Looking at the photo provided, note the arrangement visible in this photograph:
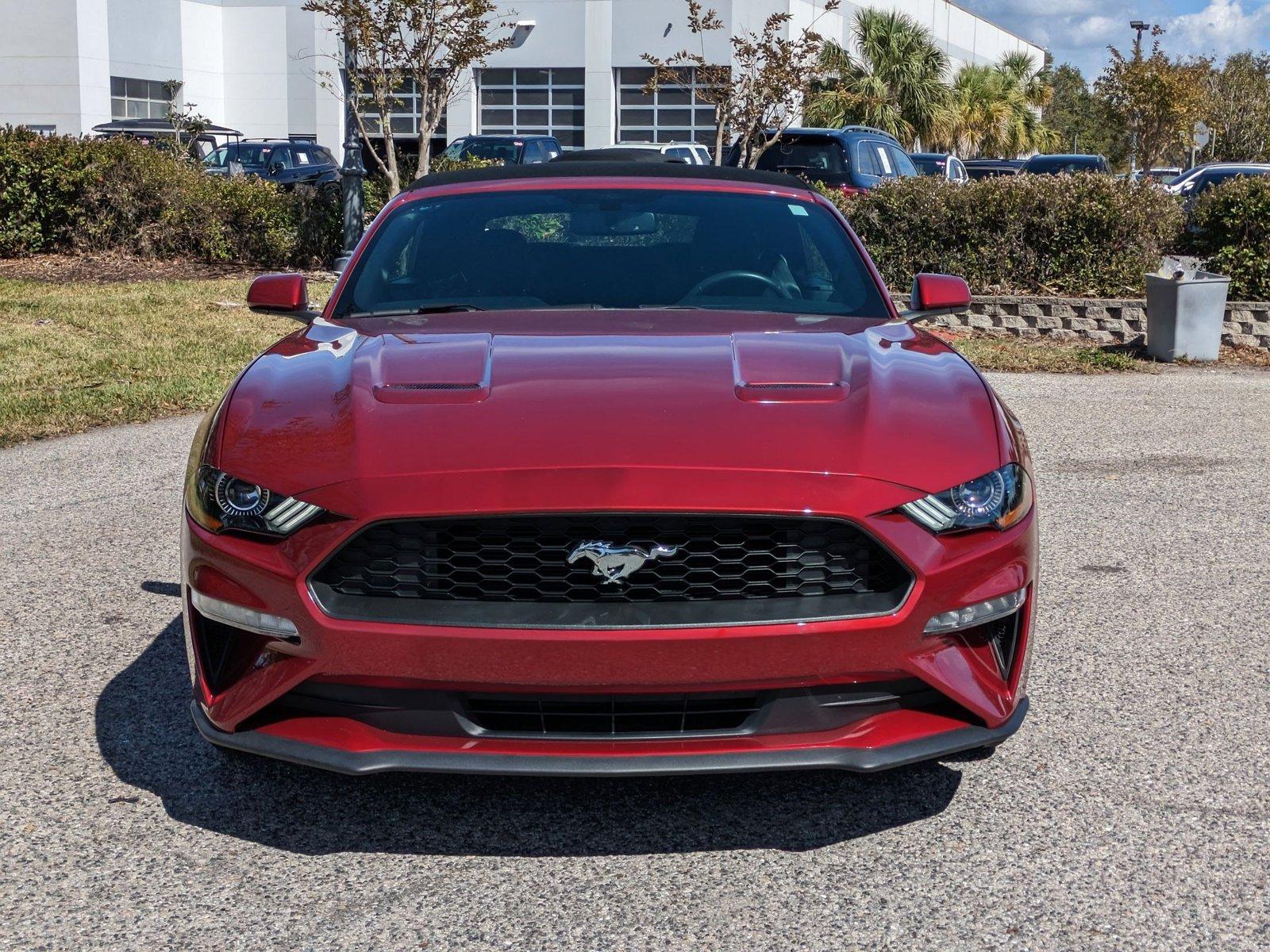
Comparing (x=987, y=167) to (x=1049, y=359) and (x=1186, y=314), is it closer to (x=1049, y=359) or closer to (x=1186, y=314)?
(x=1186, y=314)

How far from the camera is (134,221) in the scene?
17.1 meters

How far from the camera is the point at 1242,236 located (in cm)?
1330

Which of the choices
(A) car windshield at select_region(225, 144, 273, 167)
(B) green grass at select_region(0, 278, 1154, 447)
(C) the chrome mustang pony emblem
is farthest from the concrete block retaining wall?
(A) car windshield at select_region(225, 144, 273, 167)

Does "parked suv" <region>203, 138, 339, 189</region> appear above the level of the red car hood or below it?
above

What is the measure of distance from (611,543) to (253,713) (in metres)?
0.85

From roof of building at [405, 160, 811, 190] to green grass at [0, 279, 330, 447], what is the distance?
4.45m

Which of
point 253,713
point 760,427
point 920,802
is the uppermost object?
point 760,427

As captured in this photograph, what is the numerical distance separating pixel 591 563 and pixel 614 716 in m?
0.32

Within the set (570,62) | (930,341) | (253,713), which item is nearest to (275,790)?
(253,713)

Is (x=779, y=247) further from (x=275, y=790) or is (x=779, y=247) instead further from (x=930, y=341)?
(x=275, y=790)

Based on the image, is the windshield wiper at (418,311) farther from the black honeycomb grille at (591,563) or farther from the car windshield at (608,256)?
the black honeycomb grille at (591,563)

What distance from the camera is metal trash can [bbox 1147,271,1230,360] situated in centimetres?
1224

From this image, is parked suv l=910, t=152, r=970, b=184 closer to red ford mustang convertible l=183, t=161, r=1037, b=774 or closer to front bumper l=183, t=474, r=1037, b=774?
red ford mustang convertible l=183, t=161, r=1037, b=774

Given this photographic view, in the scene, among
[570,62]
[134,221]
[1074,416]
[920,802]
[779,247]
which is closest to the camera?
[920,802]
